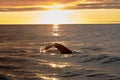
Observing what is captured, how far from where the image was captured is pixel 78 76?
35000mm

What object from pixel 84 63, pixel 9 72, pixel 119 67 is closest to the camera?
pixel 9 72

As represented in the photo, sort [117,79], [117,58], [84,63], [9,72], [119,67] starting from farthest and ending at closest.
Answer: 1. [117,58]
2. [84,63]
3. [119,67]
4. [9,72]
5. [117,79]

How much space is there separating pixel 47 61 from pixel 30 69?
5.80 metres

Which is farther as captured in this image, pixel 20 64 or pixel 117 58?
pixel 117 58

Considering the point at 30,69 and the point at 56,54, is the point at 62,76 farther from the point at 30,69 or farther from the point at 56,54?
the point at 56,54

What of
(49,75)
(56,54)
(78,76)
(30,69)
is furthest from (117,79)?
(56,54)

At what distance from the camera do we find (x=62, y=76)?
3462cm

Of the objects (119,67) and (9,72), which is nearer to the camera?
(9,72)

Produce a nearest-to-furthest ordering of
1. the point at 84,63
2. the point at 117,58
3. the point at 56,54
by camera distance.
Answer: the point at 84,63
the point at 117,58
the point at 56,54

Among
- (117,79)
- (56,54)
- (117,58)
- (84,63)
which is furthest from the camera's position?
(56,54)

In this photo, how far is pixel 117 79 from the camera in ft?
110

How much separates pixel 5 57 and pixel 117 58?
13.3 m

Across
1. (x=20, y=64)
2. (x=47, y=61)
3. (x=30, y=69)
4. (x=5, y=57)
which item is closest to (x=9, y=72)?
(x=30, y=69)

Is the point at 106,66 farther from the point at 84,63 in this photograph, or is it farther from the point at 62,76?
the point at 62,76
